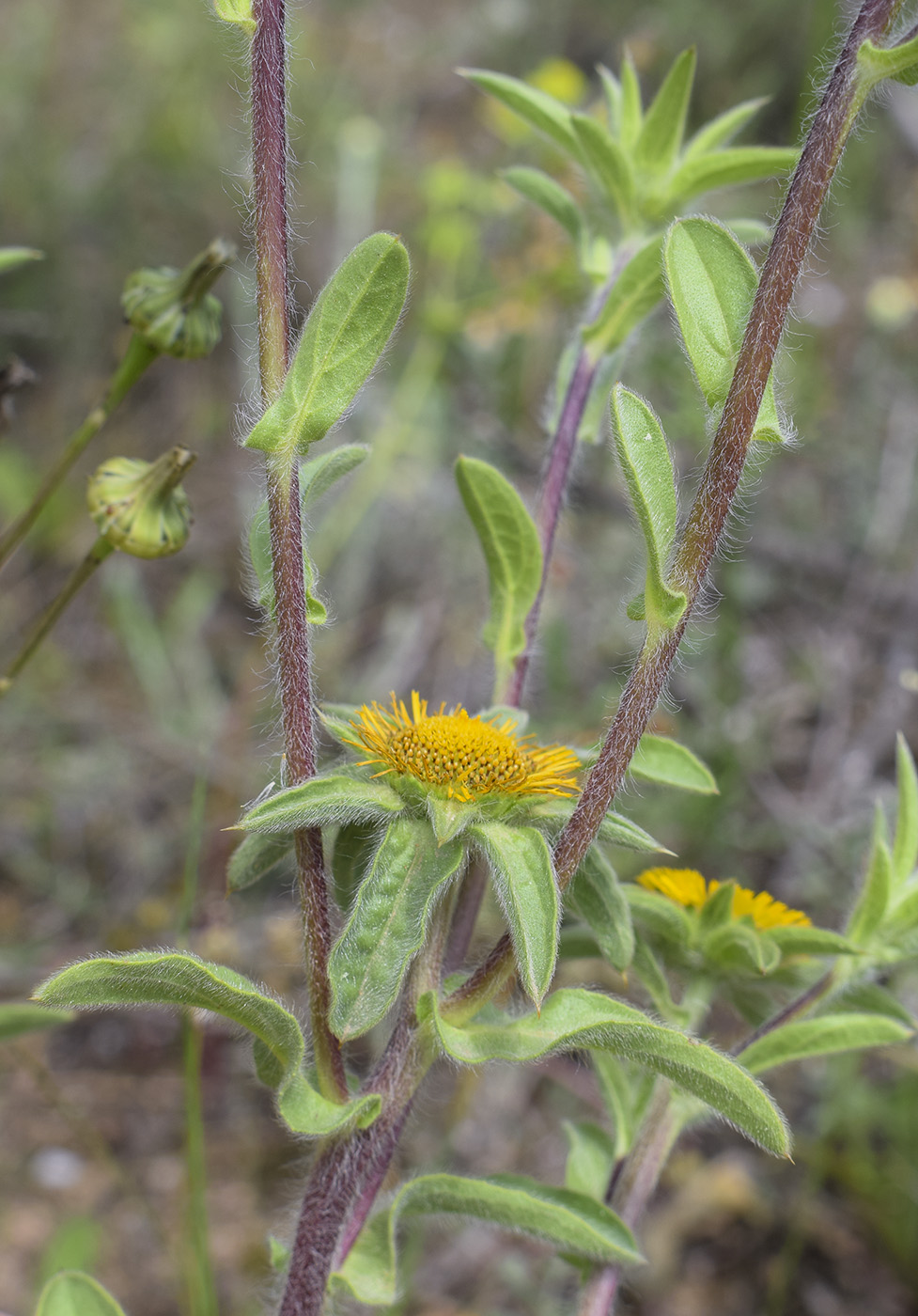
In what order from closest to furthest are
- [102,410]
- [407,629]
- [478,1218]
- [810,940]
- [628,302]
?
[478,1218]
[810,940]
[628,302]
[102,410]
[407,629]

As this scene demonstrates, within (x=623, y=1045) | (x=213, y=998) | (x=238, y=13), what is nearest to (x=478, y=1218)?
(x=623, y=1045)

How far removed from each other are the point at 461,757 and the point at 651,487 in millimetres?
316

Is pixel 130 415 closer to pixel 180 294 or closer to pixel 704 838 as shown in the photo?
pixel 704 838

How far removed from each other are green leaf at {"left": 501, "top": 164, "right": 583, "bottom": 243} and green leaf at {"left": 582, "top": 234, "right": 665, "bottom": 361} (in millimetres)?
155

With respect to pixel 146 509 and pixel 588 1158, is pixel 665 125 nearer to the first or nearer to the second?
pixel 146 509

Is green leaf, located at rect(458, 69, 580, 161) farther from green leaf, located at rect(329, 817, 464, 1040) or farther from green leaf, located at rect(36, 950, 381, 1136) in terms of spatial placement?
green leaf, located at rect(36, 950, 381, 1136)

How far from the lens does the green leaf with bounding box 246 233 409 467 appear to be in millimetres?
1023

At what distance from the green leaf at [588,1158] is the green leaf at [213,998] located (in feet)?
1.46

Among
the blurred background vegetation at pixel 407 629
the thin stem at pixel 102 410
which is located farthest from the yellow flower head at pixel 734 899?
the thin stem at pixel 102 410

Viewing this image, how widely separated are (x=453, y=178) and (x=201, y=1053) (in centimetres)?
310

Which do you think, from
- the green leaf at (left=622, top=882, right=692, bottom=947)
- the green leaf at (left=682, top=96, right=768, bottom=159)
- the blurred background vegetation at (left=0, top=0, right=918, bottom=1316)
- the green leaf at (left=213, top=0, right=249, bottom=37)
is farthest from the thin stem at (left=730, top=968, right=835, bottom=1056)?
the green leaf at (left=213, top=0, right=249, bottom=37)

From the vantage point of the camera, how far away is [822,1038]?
1.30 metres

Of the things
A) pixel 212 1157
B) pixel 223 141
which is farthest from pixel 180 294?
pixel 223 141

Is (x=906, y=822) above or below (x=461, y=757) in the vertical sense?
below
